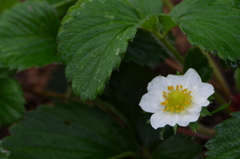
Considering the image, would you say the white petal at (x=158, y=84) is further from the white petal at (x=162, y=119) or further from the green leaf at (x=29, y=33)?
the green leaf at (x=29, y=33)

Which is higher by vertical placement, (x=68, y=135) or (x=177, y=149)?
(x=68, y=135)

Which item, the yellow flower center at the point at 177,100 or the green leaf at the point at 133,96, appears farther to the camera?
the green leaf at the point at 133,96

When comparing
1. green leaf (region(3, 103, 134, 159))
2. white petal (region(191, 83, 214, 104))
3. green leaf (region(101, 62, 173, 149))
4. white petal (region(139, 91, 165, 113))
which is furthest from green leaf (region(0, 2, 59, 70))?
white petal (region(191, 83, 214, 104))

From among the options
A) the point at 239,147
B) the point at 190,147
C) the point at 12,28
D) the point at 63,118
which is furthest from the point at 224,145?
the point at 12,28

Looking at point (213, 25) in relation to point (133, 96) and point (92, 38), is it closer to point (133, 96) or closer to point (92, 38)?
point (92, 38)

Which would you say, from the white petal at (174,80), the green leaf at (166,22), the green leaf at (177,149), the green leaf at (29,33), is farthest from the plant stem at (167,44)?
the green leaf at (29,33)

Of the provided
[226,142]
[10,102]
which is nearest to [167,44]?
[226,142]
